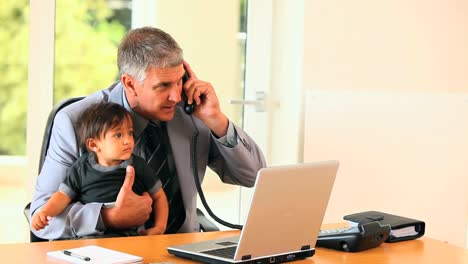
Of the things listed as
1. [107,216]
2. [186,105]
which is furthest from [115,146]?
[186,105]

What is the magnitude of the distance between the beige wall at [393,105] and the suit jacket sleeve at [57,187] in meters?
1.41

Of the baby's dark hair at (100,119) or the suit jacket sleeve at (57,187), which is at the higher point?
the baby's dark hair at (100,119)

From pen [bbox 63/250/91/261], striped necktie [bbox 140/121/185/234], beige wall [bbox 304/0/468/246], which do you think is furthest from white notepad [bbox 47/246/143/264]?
beige wall [bbox 304/0/468/246]

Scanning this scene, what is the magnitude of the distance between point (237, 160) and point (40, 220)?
2.52ft

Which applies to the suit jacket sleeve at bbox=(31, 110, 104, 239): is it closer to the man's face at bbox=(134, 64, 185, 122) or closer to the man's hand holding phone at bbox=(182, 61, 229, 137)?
the man's face at bbox=(134, 64, 185, 122)

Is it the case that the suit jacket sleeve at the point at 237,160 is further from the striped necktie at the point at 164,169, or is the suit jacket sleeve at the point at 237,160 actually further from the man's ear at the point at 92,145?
the man's ear at the point at 92,145

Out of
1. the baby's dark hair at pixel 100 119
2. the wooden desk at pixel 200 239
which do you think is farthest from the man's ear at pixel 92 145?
the wooden desk at pixel 200 239

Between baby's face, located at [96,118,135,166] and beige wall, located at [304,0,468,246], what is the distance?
1368 mm

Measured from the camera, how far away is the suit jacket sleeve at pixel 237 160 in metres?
2.86

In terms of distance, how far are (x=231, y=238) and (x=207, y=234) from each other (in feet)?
0.45

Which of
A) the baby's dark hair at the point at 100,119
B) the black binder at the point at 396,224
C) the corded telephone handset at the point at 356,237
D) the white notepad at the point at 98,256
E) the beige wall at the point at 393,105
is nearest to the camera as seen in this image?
the white notepad at the point at 98,256

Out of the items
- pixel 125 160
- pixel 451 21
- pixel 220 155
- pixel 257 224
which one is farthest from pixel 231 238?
pixel 451 21

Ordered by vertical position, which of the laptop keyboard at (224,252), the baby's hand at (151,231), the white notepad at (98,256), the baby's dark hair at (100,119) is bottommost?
the baby's hand at (151,231)

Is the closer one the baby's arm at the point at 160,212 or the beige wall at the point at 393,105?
the baby's arm at the point at 160,212
